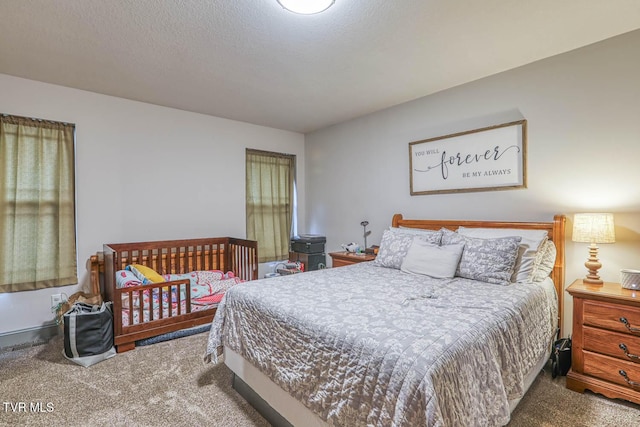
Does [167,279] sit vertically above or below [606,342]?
above

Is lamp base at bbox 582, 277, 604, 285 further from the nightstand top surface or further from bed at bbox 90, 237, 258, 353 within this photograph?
bed at bbox 90, 237, 258, 353

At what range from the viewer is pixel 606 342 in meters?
1.93

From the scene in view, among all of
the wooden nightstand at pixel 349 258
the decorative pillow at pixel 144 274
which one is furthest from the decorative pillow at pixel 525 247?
the decorative pillow at pixel 144 274

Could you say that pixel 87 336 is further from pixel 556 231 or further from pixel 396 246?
pixel 556 231

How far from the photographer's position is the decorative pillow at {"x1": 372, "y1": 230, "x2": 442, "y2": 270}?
269 cm

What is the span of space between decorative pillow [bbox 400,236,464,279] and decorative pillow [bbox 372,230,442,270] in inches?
3.2

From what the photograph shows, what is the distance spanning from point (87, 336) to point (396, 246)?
2563 millimetres

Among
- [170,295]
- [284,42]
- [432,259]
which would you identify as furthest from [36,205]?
[432,259]

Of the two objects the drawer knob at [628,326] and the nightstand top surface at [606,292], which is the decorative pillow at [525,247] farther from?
the drawer knob at [628,326]

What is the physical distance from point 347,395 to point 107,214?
314 cm

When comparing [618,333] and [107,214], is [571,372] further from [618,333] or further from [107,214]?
[107,214]

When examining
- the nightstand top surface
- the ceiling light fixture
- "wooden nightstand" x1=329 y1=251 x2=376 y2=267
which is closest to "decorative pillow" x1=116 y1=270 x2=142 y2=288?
"wooden nightstand" x1=329 y1=251 x2=376 y2=267

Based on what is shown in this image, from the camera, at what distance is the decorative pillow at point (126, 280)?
2.76m

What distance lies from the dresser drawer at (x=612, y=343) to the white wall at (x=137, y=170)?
3.59 metres
